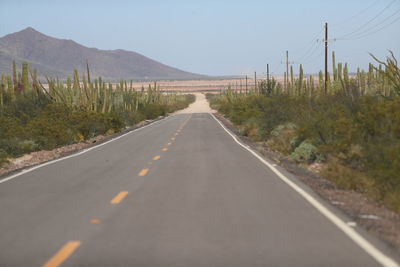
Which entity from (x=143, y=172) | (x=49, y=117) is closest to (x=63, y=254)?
(x=143, y=172)

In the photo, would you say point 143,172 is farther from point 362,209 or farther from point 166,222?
point 362,209

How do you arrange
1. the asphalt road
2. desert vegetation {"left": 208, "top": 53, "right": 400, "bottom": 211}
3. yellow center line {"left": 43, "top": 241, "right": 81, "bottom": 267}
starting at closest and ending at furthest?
yellow center line {"left": 43, "top": 241, "right": 81, "bottom": 267} → the asphalt road → desert vegetation {"left": 208, "top": 53, "right": 400, "bottom": 211}

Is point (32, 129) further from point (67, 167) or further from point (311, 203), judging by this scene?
point (311, 203)

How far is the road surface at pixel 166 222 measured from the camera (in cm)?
657

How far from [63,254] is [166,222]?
2.05 meters

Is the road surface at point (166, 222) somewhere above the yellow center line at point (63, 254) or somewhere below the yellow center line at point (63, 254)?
below

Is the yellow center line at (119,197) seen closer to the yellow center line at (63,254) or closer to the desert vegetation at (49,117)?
the yellow center line at (63,254)

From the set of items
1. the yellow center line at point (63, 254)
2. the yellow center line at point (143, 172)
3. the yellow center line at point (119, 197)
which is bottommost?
the yellow center line at point (143, 172)

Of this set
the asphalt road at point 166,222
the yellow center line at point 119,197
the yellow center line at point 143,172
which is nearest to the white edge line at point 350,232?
the asphalt road at point 166,222

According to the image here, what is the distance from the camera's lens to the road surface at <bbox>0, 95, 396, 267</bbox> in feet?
21.6

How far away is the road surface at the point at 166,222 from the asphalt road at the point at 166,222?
14mm

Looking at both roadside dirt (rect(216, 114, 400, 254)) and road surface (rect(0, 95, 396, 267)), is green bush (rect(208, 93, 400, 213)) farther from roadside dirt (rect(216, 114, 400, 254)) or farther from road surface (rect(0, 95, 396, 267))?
road surface (rect(0, 95, 396, 267))

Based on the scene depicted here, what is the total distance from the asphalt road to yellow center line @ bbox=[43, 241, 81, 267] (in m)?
0.01

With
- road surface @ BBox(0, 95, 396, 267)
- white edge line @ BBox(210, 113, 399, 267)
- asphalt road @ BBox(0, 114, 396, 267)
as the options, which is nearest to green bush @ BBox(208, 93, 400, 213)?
white edge line @ BBox(210, 113, 399, 267)
